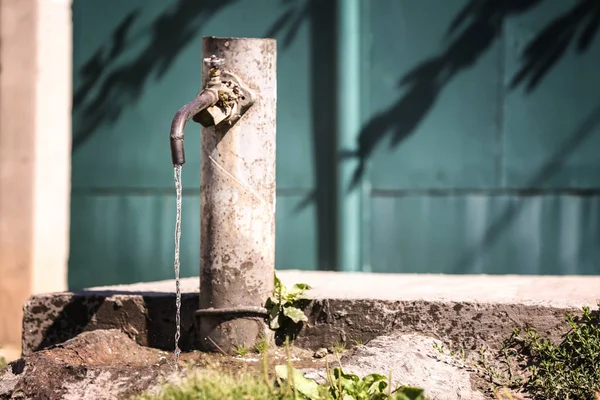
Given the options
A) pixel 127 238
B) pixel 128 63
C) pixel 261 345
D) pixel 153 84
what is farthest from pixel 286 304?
pixel 128 63

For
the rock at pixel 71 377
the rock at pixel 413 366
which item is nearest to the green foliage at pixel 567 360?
the rock at pixel 413 366

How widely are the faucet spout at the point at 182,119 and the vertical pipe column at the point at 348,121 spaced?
233 cm

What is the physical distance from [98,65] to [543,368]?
4.01 m

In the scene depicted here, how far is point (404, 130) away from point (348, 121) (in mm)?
360

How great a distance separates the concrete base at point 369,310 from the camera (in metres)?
4.16

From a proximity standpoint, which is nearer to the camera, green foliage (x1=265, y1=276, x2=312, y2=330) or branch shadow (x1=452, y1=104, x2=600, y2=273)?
green foliage (x1=265, y1=276, x2=312, y2=330)

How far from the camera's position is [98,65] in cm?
682

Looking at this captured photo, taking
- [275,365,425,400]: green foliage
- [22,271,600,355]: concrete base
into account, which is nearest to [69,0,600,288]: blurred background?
[22,271,600,355]: concrete base

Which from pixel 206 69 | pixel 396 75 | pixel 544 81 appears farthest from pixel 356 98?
pixel 206 69

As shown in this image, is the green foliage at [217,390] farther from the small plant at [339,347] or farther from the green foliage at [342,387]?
the small plant at [339,347]

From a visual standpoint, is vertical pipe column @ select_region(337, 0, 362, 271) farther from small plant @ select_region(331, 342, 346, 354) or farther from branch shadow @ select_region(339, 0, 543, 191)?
small plant @ select_region(331, 342, 346, 354)

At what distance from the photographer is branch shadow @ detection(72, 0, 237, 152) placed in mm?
6676

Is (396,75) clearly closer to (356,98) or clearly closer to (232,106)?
(356,98)

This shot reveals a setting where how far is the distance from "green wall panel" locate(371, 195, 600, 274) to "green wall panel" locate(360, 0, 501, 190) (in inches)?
5.8
